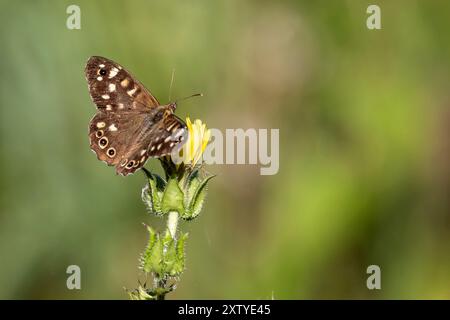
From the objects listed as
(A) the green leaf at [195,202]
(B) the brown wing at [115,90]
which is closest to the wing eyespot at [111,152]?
(B) the brown wing at [115,90]

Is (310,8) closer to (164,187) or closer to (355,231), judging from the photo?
(355,231)

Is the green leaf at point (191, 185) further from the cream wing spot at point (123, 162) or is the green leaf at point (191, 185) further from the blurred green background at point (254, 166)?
the blurred green background at point (254, 166)

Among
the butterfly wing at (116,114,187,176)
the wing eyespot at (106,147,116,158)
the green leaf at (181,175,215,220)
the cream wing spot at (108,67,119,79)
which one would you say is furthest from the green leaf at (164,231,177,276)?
the cream wing spot at (108,67,119,79)

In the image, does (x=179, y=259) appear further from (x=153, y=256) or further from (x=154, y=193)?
(x=154, y=193)

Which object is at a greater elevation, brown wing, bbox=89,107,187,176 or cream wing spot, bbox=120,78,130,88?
cream wing spot, bbox=120,78,130,88

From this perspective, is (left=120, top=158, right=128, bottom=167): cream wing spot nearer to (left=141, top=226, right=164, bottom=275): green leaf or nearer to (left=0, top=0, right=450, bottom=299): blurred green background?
(left=141, top=226, right=164, bottom=275): green leaf
